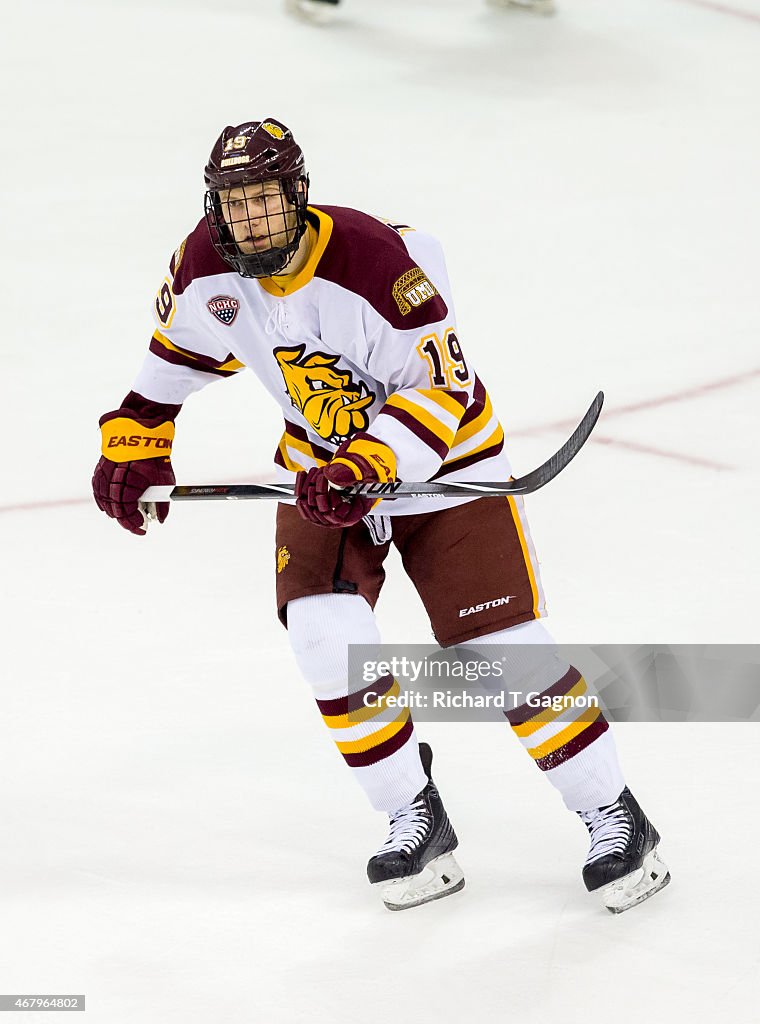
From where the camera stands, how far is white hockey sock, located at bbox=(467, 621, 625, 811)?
229 cm

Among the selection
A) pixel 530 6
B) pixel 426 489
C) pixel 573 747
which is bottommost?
pixel 573 747

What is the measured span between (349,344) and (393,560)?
138 cm

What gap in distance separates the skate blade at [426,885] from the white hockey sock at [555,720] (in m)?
0.21

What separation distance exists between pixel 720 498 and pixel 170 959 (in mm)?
1987

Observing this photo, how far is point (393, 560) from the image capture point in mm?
3559

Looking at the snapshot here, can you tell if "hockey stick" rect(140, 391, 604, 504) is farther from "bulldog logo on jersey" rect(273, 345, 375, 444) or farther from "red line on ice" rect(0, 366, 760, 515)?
"red line on ice" rect(0, 366, 760, 515)

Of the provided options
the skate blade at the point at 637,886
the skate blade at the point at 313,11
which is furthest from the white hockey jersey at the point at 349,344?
the skate blade at the point at 313,11

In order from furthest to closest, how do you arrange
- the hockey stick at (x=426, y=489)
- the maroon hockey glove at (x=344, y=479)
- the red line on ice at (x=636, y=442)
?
the red line on ice at (x=636, y=442) < the hockey stick at (x=426, y=489) < the maroon hockey glove at (x=344, y=479)

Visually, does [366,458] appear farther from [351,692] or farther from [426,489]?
[351,692]

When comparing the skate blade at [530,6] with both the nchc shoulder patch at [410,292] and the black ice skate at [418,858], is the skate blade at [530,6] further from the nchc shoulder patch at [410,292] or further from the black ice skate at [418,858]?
the black ice skate at [418,858]

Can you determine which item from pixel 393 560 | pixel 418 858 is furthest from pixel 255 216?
pixel 393 560

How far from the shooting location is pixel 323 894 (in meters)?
2.39

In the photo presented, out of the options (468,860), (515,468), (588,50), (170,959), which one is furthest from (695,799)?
(588,50)

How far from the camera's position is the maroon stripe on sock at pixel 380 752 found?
233 centimetres
